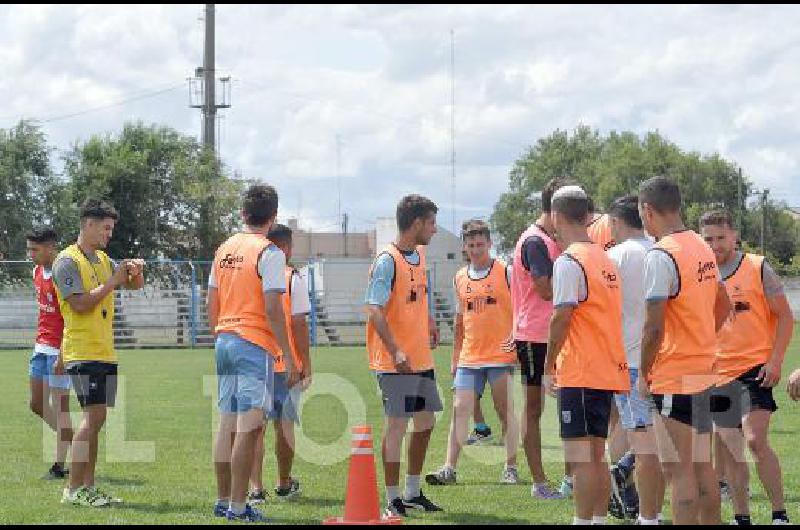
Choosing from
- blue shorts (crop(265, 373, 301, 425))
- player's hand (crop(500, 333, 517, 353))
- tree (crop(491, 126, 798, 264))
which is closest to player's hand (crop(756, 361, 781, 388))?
player's hand (crop(500, 333, 517, 353))

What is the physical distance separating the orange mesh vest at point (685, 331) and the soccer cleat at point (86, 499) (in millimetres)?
4431

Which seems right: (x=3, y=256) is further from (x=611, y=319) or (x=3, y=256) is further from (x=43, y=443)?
(x=611, y=319)

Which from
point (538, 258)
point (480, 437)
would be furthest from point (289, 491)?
point (480, 437)

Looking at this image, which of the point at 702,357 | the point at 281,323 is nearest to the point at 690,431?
the point at 702,357

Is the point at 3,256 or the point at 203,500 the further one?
the point at 3,256

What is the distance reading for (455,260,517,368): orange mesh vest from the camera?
38.5 ft

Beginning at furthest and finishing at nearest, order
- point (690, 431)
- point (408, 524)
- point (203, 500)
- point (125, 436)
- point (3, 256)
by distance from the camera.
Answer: point (3, 256) < point (125, 436) < point (203, 500) < point (408, 524) < point (690, 431)

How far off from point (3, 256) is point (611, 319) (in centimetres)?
4340

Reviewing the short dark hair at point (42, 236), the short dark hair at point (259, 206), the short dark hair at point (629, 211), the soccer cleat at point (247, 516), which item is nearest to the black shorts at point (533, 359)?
the short dark hair at point (629, 211)

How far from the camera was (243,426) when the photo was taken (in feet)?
30.0

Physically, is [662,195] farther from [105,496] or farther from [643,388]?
[105,496]

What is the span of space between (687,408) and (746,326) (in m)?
1.58

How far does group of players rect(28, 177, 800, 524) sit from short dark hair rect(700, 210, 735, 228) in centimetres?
1

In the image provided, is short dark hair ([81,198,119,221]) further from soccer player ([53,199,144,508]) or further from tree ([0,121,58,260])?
tree ([0,121,58,260])
